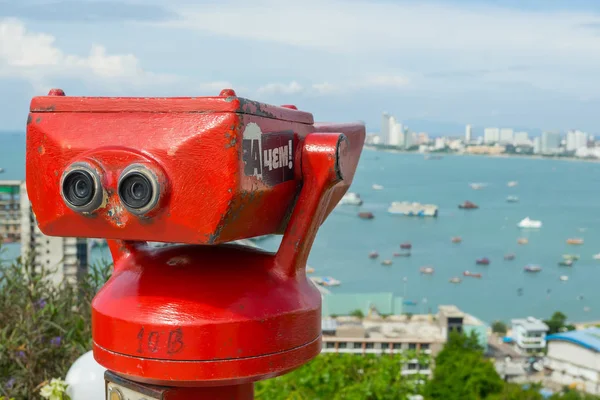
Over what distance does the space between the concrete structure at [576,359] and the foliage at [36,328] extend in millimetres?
20898

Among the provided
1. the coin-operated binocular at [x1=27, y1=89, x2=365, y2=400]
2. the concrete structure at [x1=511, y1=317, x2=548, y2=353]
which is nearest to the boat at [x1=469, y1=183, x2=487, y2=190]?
the concrete structure at [x1=511, y1=317, x2=548, y2=353]

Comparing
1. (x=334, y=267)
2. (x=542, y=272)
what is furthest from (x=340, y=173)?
(x=542, y=272)

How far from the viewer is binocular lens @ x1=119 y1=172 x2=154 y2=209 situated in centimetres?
91

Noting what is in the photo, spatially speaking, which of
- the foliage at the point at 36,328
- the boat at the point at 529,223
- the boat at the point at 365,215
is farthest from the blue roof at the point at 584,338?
the boat at the point at 365,215

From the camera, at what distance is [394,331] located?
22438mm

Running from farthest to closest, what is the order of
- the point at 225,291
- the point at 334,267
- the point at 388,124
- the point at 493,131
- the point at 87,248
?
the point at 493,131 < the point at 388,124 < the point at 334,267 < the point at 87,248 < the point at 225,291

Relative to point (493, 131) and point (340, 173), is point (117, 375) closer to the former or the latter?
point (340, 173)

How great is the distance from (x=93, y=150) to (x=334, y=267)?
1426 inches

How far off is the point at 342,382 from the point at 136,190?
2462 millimetres

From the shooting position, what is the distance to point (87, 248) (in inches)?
208

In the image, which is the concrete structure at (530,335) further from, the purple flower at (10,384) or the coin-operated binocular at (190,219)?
the coin-operated binocular at (190,219)

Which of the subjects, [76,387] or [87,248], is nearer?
[76,387]

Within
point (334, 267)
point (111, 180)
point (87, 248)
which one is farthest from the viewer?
point (334, 267)

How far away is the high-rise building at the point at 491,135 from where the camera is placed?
104438 mm
